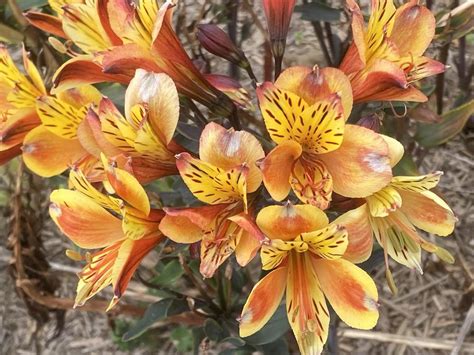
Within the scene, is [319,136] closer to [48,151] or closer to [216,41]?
[216,41]

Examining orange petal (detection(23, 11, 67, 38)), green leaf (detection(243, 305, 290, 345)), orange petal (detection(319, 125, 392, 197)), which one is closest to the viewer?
orange petal (detection(319, 125, 392, 197))

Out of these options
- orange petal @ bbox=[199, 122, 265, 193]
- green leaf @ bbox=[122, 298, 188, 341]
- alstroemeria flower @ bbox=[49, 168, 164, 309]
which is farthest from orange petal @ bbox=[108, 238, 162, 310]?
green leaf @ bbox=[122, 298, 188, 341]

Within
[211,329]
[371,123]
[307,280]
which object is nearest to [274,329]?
[211,329]

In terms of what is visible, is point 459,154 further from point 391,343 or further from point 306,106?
point 306,106

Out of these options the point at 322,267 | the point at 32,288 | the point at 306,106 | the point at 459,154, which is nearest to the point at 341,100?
the point at 306,106

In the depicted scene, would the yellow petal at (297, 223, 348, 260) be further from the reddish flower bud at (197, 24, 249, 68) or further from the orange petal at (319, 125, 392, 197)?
the reddish flower bud at (197, 24, 249, 68)

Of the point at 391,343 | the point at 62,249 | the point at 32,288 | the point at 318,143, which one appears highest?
the point at 318,143
